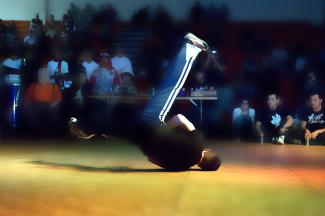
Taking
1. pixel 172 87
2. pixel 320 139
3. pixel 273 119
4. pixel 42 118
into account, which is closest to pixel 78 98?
pixel 42 118

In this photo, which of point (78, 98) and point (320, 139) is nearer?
point (320, 139)

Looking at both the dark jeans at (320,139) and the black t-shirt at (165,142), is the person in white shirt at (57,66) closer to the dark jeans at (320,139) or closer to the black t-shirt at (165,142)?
the dark jeans at (320,139)

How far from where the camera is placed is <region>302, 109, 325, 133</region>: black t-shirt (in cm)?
802

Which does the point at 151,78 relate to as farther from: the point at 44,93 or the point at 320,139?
→ the point at 320,139

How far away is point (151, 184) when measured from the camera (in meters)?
4.71

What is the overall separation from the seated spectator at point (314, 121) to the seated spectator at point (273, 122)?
0.81ft

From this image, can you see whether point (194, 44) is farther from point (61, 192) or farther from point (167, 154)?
point (61, 192)

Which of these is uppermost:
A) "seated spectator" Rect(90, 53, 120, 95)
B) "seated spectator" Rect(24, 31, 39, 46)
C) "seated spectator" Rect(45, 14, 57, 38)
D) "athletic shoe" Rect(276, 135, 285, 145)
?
"seated spectator" Rect(45, 14, 57, 38)

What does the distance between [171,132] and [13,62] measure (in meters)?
5.84

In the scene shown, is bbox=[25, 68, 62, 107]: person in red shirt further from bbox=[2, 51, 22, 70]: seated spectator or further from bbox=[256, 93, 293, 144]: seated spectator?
bbox=[256, 93, 293, 144]: seated spectator

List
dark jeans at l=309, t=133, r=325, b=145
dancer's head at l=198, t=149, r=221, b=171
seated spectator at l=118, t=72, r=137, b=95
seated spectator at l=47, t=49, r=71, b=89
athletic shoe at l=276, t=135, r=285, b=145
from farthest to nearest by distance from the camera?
1. seated spectator at l=47, t=49, r=71, b=89
2. seated spectator at l=118, t=72, r=137, b=95
3. athletic shoe at l=276, t=135, r=285, b=145
4. dark jeans at l=309, t=133, r=325, b=145
5. dancer's head at l=198, t=149, r=221, b=171

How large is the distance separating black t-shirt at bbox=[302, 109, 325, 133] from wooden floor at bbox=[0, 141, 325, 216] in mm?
855

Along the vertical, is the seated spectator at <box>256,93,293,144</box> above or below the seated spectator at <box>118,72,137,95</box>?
below

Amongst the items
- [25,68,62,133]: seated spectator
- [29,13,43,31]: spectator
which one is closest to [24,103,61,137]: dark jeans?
[25,68,62,133]: seated spectator
